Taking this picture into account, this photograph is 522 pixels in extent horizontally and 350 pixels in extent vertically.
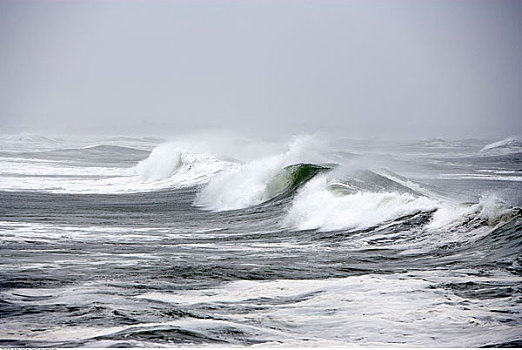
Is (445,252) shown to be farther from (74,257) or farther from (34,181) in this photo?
(34,181)

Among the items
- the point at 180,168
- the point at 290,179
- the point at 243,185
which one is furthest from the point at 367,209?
the point at 180,168

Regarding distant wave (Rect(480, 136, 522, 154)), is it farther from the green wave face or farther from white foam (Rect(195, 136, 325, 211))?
the green wave face

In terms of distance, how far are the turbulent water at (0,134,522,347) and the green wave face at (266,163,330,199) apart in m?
0.05

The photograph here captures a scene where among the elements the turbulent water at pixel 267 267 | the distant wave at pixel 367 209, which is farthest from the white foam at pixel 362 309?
the distant wave at pixel 367 209

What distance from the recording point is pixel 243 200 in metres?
15.4

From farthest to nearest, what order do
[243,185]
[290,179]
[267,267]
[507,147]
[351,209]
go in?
[507,147], [243,185], [290,179], [351,209], [267,267]

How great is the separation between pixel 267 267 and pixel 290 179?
28.2 feet

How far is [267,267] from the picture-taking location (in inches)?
304

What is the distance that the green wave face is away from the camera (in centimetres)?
1540

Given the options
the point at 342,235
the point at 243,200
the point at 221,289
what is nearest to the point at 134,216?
the point at 243,200

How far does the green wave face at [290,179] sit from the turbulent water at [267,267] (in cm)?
5

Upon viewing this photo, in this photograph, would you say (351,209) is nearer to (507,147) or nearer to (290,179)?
(290,179)

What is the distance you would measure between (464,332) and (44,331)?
281 centimetres

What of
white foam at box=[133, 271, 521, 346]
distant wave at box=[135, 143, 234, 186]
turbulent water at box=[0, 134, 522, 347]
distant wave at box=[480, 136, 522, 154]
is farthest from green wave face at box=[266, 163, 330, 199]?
distant wave at box=[480, 136, 522, 154]
